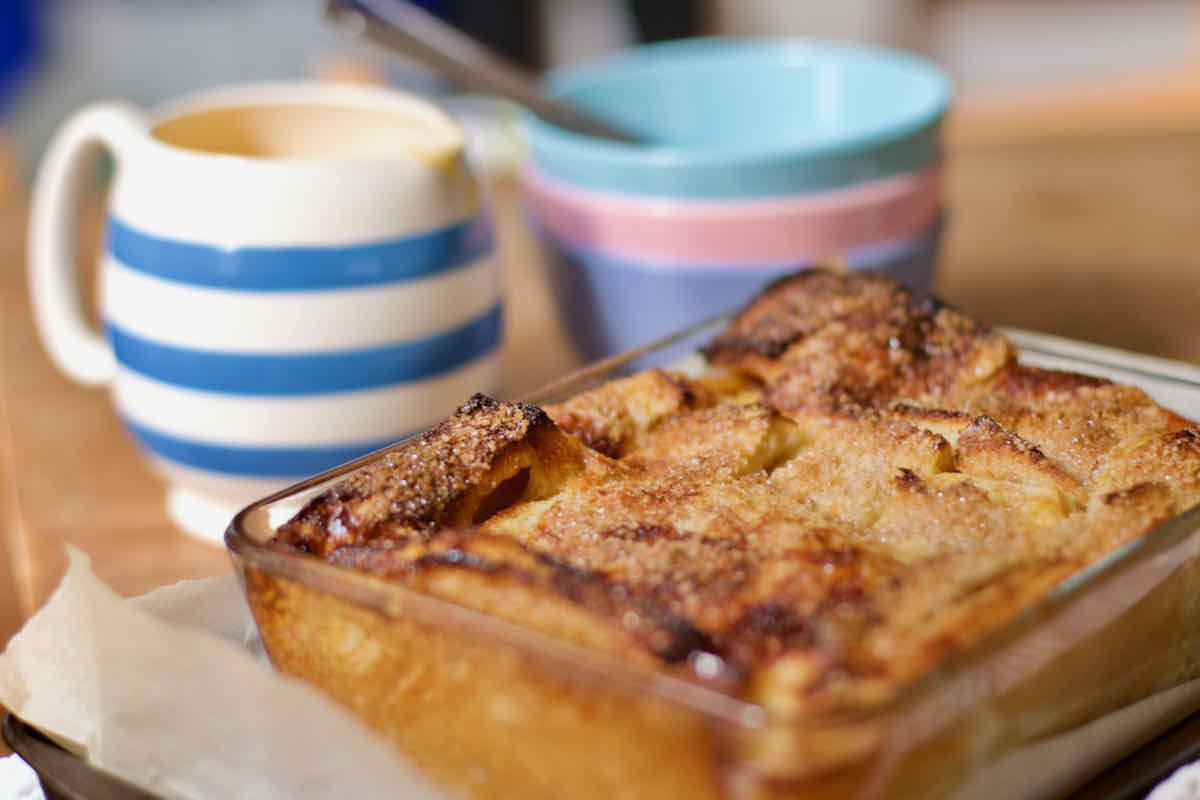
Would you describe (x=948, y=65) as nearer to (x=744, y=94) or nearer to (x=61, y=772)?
(x=744, y=94)

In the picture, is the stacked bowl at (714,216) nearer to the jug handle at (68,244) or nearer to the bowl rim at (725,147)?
the bowl rim at (725,147)

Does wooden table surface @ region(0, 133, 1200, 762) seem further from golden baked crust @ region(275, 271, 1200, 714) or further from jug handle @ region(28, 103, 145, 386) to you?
golden baked crust @ region(275, 271, 1200, 714)

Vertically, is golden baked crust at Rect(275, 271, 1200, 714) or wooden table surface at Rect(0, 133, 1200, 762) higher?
golden baked crust at Rect(275, 271, 1200, 714)

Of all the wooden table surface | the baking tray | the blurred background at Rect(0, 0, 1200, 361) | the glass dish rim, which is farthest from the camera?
the blurred background at Rect(0, 0, 1200, 361)

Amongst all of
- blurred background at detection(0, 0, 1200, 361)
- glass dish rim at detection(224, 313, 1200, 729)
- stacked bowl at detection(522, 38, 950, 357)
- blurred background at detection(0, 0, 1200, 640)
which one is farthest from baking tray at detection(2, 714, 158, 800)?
blurred background at detection(0, 0, 1200, 361)

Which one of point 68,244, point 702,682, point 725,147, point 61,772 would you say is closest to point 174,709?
point 61,772

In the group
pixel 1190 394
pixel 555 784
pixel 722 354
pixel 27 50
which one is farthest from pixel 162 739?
pixel 27 50
